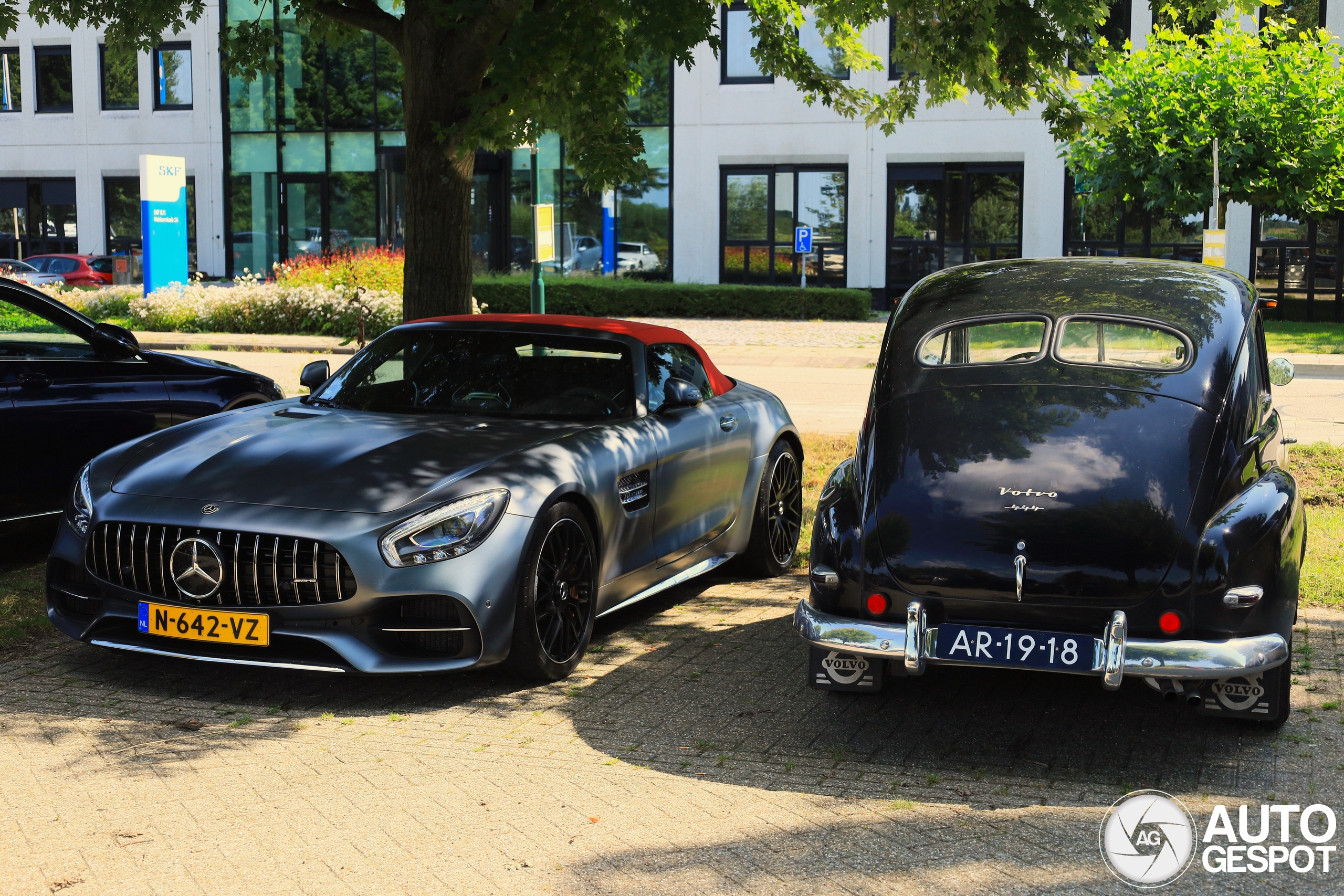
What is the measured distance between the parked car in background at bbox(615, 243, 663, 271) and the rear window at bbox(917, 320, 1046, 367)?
3007 cm

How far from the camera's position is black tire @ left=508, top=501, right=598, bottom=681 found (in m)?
5.33

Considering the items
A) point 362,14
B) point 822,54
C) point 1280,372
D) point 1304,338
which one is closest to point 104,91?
point 822,54

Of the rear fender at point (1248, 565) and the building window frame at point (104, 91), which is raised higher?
the building window frame at point (104, 91)

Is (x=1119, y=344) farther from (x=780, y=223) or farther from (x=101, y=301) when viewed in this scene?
(x=780, y=223)

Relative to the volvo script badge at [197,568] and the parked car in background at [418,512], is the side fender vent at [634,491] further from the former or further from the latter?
the volvo script badge at [197,568]

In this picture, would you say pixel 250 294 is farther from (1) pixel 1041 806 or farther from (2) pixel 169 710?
(1) pixel 1041 806

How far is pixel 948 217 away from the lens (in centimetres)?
3325

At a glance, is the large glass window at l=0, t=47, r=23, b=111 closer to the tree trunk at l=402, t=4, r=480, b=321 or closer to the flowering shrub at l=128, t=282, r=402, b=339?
the flowering shrub at l=128, t=282, r=402, b=339

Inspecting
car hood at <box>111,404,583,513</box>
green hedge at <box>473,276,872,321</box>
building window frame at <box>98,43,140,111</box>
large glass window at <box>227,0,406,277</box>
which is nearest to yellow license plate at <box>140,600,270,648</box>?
car hood at <box>111,404,583,513</box>

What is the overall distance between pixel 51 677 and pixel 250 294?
67.1 ft

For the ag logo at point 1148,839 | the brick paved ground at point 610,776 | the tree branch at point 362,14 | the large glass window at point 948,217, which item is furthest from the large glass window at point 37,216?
the ag logo at point 1148,839

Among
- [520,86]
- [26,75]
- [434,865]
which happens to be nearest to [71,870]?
[434,865]

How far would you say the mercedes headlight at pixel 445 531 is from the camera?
507cm

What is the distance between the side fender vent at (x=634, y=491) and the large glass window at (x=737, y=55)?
96.1 ft
